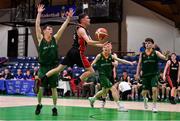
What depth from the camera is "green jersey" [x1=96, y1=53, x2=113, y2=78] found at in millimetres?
11305

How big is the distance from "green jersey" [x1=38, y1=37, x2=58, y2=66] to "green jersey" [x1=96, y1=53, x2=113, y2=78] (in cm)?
280

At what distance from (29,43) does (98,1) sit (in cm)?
860

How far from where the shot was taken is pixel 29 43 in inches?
1178

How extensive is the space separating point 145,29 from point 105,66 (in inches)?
557

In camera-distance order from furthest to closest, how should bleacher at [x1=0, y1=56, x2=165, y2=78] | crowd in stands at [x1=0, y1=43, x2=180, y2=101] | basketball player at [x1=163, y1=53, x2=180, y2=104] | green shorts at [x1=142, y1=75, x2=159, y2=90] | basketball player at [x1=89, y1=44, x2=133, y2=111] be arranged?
bleacher at [x1=0, y1=56, x2=165, y2=78], crowd in stands at [x1=0, y1=43, x2=180, y2=101], basketball player at [x1=163, y1=53, x2=180, y2=104], basketball player at [x1=89, y1=44, x2=133, y2=111], green shorts at [x1=142, y1=75, x2=159, y2=90]

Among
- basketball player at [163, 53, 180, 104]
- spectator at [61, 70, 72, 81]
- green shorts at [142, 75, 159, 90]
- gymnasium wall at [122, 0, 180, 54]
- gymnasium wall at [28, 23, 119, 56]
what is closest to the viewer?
green shorts at [142, 75, 159, 90]

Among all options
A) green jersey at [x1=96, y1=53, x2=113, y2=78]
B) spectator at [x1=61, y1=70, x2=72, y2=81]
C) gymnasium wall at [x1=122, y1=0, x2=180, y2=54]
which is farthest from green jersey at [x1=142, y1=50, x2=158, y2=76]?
gymnasium wall at [x1=122, y1=0, x2=180, y2=54]

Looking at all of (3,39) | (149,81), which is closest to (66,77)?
(149,81)

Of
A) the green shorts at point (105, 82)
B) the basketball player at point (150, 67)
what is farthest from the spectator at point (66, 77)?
the basketball player at point (150, 67)

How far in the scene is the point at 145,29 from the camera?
24969 millimetres

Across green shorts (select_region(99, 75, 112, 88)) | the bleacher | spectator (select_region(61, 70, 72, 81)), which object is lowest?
spectator (select_region(61, 70, 72, 81))

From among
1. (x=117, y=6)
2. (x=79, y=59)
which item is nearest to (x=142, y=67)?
(x=79, y=59)

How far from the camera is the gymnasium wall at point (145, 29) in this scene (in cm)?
2431

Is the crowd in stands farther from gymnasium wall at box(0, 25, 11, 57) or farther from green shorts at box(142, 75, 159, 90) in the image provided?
gymnasium wall at box(0, 25, 11, 57)
